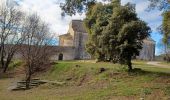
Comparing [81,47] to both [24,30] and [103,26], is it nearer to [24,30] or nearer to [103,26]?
[24,30]

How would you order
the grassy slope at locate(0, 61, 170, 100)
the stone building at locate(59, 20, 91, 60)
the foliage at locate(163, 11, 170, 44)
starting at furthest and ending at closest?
the stone building at locate(59, 20, 91, 60), the foliage at locate(163, 11, 170, 44), the grassy slope at locate(0, 61, 170, 100)

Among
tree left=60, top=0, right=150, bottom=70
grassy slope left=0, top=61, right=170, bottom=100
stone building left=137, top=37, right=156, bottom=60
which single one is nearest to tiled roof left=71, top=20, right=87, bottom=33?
Answer: stone building left=137, top=37, right=156, bottom=60

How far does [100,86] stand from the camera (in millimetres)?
25609

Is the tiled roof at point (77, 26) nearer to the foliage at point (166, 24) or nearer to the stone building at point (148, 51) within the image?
the stone building at point (148, 51)

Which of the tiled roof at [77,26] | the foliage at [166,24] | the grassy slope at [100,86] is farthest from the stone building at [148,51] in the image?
the foliage at [166,24]

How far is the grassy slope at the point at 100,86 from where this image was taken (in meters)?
20.6

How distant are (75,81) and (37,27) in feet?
82.5

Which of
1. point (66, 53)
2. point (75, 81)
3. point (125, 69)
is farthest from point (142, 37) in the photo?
point (66, 53)

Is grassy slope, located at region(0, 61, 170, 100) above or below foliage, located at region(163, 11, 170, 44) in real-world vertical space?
below

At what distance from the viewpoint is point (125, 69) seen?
32312 millimetres

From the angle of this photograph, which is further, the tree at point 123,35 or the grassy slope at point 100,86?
the tree at point 123,35

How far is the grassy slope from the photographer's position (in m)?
20.6

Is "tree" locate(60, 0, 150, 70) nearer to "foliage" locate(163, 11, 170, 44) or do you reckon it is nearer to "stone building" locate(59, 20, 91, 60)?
→ "foliage" locate(163, 11, 170, 44)

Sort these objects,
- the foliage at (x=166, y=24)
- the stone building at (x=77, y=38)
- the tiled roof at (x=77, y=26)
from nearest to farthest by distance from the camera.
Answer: the foliage at (x=166, y=24) → the stone building at (x=77, y=38) → the tiled roof at (x=77, y=26)
